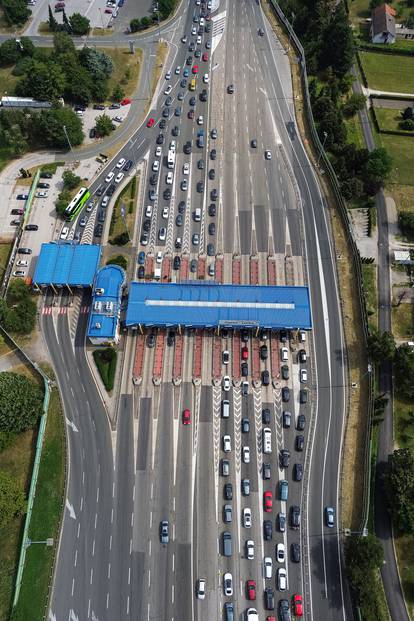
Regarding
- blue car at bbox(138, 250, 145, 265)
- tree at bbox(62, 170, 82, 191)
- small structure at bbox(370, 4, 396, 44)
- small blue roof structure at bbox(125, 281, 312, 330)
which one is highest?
small structure at bbox(370, 4, 396, 44)

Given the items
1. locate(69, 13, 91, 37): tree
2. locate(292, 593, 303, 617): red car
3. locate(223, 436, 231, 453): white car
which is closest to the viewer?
locate(292, 593, 303, 617): red car

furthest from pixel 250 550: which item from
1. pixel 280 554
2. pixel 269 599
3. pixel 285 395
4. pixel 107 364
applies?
pixel 107 364

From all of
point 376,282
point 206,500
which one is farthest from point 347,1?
point 206,500

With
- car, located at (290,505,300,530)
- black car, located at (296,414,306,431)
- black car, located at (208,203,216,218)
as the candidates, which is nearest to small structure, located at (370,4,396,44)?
black car, located at (208,203,216,218)

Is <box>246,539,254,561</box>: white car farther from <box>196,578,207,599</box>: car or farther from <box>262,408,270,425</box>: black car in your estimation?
<box>262,408,270,425</box>: black car

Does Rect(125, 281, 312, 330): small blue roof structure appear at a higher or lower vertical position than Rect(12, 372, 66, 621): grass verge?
higher

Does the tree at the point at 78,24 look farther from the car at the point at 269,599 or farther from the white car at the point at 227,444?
the car at the point at 269,599

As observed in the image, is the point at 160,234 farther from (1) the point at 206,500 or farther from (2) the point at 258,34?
(2) the point at 258,34
